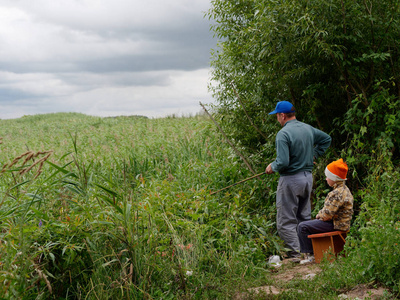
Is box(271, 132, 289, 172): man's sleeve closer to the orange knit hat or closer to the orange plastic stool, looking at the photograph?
the orange knit hat

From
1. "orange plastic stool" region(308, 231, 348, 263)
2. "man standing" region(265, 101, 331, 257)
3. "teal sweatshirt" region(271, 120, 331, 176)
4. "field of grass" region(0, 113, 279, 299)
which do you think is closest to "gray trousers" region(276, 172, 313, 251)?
"man standing" region(265, 101, 331, 257)

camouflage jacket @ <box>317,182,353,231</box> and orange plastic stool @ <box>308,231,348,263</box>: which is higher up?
camouflage jacket @ <box>317,182,353,231</box>

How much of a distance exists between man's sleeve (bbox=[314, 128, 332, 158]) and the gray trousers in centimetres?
57

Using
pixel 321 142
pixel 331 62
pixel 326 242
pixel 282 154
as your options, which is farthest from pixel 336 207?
pixel 331 62

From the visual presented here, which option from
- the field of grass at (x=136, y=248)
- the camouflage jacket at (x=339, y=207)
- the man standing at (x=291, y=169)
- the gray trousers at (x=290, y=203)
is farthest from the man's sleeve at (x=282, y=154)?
the field of grass at (x=136, y=248)

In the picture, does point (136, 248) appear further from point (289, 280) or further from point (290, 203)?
point (290, 203)

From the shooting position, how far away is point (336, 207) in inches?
231

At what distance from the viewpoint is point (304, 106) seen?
7.97 meters

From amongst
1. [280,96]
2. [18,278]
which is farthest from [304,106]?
[18,278]

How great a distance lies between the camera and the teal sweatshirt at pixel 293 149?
6.57 metres

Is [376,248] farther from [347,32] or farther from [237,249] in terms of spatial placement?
[347,32]

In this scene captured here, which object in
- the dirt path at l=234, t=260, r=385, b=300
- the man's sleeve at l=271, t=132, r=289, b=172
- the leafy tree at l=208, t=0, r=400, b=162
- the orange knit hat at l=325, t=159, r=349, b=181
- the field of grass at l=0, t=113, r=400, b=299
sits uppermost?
the leafy tree at l=208, t=0, r=400, b=162

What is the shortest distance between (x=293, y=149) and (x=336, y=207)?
1.20 meters

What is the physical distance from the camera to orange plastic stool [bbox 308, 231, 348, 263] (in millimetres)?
5816
